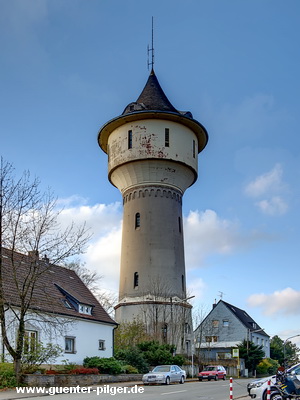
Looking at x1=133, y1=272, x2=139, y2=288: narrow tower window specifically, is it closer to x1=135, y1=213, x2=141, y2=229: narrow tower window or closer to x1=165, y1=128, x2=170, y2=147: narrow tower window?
x1=135, y1=213, x2=141, y2=229: narrow tower window

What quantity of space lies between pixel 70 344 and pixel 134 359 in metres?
5.34

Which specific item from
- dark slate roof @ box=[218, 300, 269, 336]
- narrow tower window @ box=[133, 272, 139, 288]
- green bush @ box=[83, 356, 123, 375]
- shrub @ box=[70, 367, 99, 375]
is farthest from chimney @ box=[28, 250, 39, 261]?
dark slate roof @ box=[218, 300, 269, 336]

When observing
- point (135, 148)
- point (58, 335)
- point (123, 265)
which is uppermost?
point (135, 148)

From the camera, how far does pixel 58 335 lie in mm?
30312

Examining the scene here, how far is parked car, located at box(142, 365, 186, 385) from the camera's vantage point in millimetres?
28391

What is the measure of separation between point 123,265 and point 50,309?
1687 cm

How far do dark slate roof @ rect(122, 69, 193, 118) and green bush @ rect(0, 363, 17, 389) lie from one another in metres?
27.0

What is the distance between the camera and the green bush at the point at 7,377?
872 inches

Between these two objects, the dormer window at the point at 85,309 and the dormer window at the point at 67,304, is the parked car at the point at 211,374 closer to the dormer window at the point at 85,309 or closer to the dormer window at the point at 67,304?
the dormer window at the point at 85,309

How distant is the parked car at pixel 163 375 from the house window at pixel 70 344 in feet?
17.2

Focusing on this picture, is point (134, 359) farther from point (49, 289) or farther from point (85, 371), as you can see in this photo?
point (85, 371)

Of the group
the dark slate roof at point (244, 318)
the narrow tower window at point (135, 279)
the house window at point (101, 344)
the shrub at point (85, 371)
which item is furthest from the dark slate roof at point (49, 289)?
the dark slate roof at point (244, 318)

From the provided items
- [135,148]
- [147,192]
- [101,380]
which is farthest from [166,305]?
[101,380]

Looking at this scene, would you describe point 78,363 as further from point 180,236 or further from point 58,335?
point 180,236
